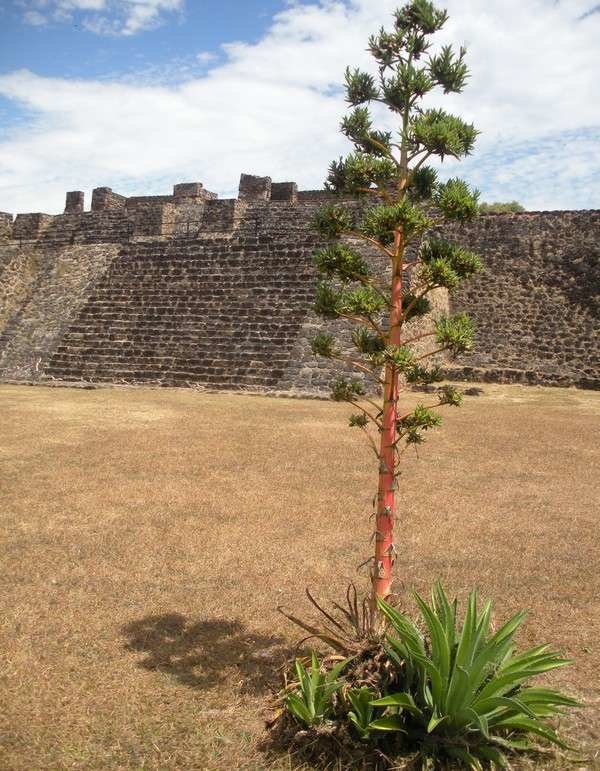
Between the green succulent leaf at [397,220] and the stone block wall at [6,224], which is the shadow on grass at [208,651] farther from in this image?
the stone block wall at [6,224]

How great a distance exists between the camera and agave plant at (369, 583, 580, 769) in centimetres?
333

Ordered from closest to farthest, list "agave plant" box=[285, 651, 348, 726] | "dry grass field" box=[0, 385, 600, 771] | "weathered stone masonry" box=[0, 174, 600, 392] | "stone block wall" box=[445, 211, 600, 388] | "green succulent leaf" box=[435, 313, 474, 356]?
"agave plant" box=[285, 651, 348, 726] → "dry grass field" box=[0, 385, 600, 771] → "green succulent leaf" box=[435, 313, 474, 356] → "weathered stone masonry" box=[0, 174, 600, 392] → "stone block wall" box=[445, 211, 600, 388]

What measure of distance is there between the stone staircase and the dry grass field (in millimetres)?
5652

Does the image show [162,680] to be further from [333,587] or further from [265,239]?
[265,239]

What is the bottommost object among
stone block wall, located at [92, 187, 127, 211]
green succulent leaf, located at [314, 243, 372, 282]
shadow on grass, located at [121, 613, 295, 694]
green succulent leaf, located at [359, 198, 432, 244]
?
shadow on grass, located at [121, 613, 295, 694]

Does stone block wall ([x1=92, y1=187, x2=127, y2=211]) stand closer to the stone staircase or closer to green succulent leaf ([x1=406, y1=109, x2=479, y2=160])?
the stone staircase

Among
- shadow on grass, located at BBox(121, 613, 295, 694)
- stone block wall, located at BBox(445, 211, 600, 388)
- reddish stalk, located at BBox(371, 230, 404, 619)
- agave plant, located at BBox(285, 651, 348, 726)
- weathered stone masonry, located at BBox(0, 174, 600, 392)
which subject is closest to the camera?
agave plant, located at BBox(285, 651, 348, 726)

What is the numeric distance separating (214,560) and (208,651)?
1381 millimetres

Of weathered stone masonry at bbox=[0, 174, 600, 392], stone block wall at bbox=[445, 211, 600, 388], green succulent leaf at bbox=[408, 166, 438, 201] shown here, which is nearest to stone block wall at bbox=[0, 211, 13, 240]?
weathered stone masonry at bbox=[0, 174, 600, 392]

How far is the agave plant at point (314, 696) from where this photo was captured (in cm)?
351

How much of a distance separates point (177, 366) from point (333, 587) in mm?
12428

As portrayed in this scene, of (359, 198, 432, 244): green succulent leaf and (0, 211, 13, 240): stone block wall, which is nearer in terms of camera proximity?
(359, 198, 432, 244): green succulent leaf

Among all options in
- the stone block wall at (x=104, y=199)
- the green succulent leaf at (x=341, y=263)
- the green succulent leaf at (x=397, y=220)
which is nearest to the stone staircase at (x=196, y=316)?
the stone block wall at (x=104, y=199)

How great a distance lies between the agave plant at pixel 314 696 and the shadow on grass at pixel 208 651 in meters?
0.55
